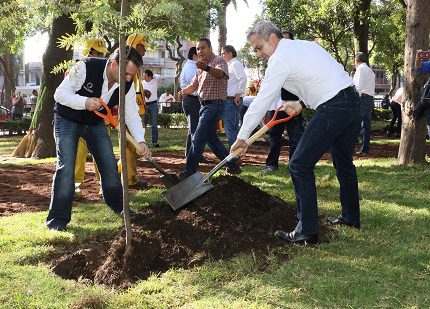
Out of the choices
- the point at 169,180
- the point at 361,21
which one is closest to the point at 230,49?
the point at 169,180

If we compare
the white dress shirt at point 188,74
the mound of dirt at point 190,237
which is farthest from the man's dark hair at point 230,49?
the mound of dirt at point 190,237

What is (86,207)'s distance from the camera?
587 cm

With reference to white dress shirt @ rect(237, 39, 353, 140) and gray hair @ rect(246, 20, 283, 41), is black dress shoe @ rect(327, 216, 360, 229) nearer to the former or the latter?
white dress shirt @ rect(237, 39, 353, 140)

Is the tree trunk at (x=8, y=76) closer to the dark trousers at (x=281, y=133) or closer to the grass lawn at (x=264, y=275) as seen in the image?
the dark trousers at (x=281, y=133)

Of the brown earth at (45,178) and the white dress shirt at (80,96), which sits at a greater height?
the white dress shirt at (80,96)

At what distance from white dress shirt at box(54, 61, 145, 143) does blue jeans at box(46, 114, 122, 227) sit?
29 cm

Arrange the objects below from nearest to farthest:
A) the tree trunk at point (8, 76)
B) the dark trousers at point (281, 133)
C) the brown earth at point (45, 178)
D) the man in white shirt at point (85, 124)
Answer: the man in white shirt at point (85, 124)
the brown earth at point (45, 178)
the dark trousers at point (281, 133)
the tree trunk at point (8, 76)

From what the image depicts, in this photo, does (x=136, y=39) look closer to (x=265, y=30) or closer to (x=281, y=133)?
(x=265, y=30)

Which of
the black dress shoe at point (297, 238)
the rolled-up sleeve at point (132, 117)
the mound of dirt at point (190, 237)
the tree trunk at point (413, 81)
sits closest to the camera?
the mound of dirt at point (190, 237)

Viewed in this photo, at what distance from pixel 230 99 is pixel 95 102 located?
4571 millimetres

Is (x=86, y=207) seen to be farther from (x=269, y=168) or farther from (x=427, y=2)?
(x=427, y=2)

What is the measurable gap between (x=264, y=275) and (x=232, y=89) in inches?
226

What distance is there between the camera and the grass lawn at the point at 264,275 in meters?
3.15

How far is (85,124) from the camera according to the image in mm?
4934
